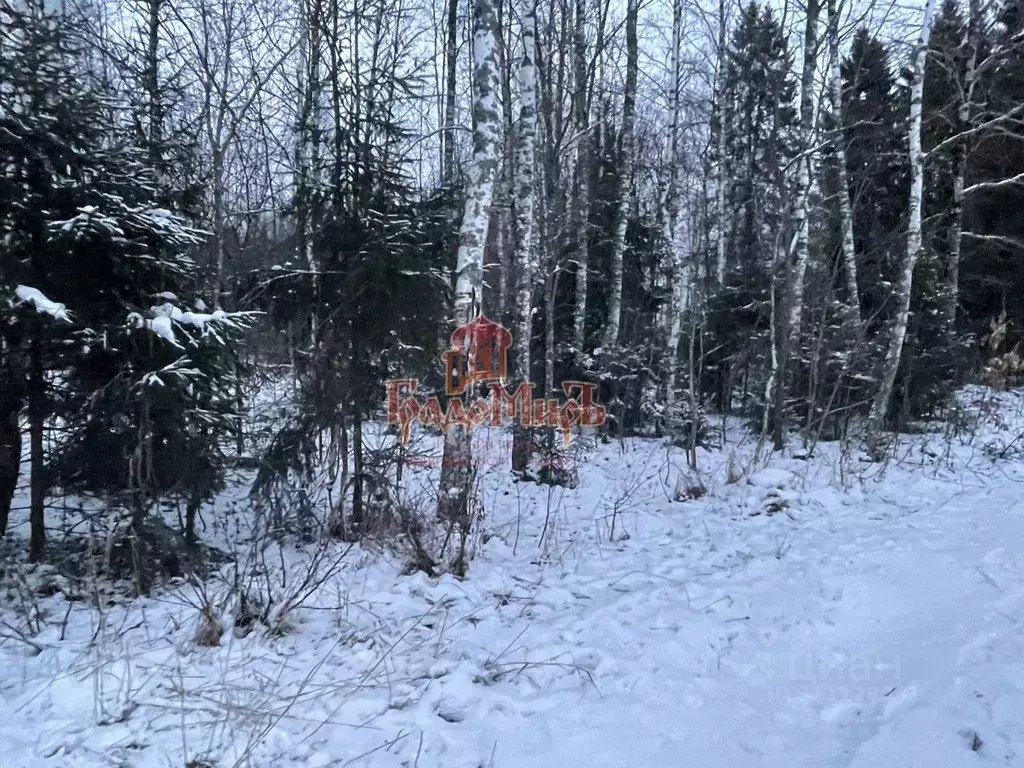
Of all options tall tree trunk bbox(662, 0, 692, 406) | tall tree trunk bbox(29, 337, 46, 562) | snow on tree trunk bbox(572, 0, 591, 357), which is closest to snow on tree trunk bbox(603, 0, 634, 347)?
snow on tree trunk bbox(572, 0, 591, 357)

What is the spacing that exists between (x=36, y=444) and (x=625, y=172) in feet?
37.0

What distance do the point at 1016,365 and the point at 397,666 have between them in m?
18.5

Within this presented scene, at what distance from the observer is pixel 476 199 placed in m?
6.87

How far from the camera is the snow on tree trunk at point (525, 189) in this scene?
28.8 ft

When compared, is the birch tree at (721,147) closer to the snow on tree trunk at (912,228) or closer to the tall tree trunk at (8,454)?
the snow on tree trunk at (912,228)

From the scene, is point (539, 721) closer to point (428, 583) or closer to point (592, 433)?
point (428, 583)

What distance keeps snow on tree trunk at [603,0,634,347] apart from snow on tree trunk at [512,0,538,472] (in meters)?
3.48

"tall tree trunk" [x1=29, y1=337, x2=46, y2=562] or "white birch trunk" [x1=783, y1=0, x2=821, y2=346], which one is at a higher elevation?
"white birch trunk" [x1=783, y1=0, x2=821, y2=346]

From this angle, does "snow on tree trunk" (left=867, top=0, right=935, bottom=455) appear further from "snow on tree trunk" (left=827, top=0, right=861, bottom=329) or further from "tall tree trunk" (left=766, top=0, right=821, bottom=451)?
"tall tree trunk" (left=766, top=0, right=821, bottom=451)

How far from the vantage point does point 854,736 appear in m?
3.17

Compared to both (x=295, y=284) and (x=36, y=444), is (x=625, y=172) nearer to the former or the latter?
(x=295, y=284)

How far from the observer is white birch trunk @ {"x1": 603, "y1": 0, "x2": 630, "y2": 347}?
1236 centimetres

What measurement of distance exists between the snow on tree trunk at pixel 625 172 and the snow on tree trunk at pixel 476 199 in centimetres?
617

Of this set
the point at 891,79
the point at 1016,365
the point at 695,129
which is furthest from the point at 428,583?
the point at 695,129
